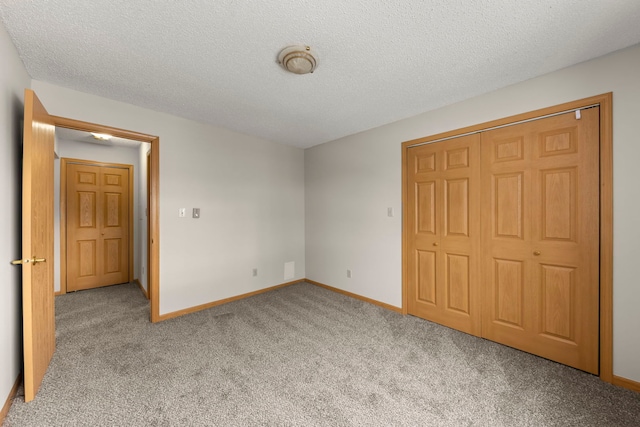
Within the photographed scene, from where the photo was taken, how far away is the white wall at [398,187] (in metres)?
1.81

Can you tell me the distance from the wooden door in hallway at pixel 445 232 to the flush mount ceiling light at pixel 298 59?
167 centimetres

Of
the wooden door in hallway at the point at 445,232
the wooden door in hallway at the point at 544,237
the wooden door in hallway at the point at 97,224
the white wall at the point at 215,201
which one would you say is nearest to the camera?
the wooden door in hallway at the point at 544,237

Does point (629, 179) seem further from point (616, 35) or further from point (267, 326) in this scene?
point (267, 326)

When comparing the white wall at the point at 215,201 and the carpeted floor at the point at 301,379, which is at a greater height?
the white wall at the point at 215,201

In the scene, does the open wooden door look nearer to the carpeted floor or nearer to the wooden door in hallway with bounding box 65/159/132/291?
the carpeted floor

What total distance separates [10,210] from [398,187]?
11.0 ft

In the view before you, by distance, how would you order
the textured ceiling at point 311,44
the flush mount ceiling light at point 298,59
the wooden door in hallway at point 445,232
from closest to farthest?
the textured ceiling at point 311,44
the flush mount ceiling light at point 298,59
the wooden door in hallway at point 445,232

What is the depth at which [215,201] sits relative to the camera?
3490 millimetres

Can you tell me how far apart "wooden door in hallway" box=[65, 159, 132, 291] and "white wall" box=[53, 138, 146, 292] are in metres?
0.09

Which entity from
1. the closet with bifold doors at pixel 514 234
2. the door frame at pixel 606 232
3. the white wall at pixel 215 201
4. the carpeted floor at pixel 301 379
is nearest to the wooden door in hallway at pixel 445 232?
the closet with bifold doors at pixel 514 234

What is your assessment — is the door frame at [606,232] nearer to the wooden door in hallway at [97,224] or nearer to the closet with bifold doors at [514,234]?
the closet with bifold doors at [514,234]

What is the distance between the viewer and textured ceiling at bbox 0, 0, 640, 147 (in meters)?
1.46

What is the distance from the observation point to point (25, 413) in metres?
1.59

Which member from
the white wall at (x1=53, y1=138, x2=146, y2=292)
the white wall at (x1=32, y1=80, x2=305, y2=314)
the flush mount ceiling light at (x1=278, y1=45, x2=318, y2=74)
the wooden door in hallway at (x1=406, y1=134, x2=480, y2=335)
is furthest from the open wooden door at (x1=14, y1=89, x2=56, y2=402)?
the wooden door in hallway at (x1=406, y1=134, x2=480, y2=335)
